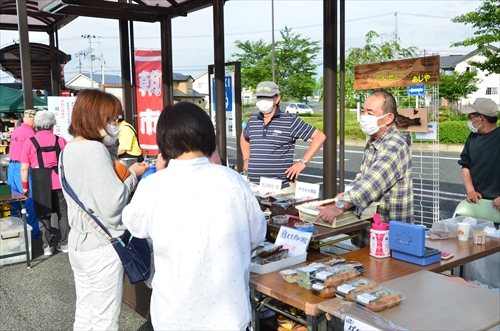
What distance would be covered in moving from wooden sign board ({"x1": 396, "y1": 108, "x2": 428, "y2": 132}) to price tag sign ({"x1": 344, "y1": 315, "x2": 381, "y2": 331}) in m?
3.84

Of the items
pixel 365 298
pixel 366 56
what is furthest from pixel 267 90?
pixel 366 56

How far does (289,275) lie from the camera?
2.15 meters

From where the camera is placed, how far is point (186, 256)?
1579 millimetres

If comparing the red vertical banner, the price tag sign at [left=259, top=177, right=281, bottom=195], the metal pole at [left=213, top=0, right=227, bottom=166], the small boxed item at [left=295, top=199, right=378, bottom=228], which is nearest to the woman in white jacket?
the small boxed item at [left=295, top=199, right=378, bottom=228]

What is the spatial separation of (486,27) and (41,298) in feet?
37.4

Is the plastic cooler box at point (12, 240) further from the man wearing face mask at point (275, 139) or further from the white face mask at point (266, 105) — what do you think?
the white face mask at point (266, 105)

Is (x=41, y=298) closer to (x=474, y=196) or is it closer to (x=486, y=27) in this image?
(x=474, y=196)

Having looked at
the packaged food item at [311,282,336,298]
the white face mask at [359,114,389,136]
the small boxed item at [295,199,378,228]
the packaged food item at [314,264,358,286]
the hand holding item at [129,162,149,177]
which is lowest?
the packaged food item at [311,282,336,298]

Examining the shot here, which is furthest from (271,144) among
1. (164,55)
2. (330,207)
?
(164,55)

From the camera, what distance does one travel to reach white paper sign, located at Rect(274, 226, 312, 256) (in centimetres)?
249

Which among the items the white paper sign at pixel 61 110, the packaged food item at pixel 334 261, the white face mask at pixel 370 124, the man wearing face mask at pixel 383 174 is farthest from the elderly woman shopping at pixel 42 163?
the packaged food item at pixel 334 261

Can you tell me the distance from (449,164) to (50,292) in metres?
11.5

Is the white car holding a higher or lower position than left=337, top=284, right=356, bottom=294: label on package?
higher

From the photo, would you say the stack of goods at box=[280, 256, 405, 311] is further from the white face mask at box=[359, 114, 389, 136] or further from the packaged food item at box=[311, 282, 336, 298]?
the white face mask at box=[359, 114, 389, 136]
